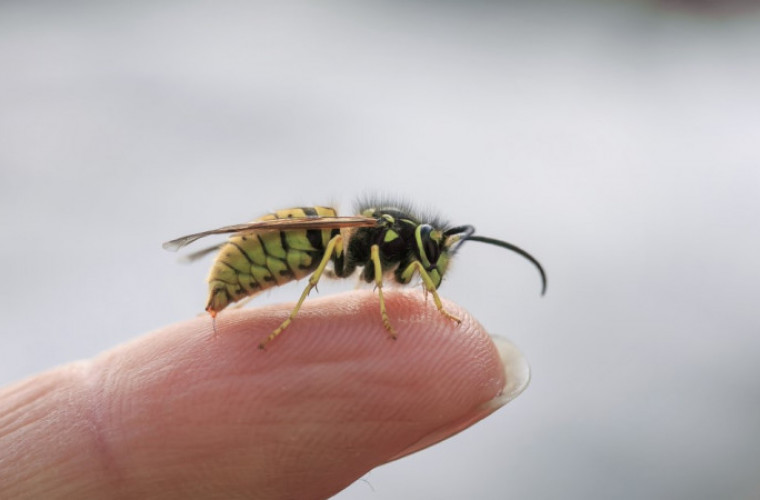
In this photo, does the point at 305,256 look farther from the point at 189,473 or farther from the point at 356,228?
the point at 189,473

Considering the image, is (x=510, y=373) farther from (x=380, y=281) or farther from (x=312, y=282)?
(x=312, y=282)

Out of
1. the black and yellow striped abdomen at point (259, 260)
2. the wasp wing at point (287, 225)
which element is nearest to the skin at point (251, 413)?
the black and yellow striped abdomen at point (259, 260)

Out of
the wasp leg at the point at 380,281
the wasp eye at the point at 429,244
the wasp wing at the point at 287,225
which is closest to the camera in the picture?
the wasp wing at the point at 287,225

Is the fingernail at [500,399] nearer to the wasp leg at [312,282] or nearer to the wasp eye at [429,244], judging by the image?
the wasp eye at [429,244]

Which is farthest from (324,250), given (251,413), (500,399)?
(500,399)

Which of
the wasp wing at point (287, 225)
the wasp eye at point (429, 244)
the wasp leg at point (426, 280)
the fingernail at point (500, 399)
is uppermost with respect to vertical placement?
the wasp wing at point (287, 225)

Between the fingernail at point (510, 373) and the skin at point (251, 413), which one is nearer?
the skin at point (251, 413)

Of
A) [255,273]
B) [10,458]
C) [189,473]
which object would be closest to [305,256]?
[255,273]

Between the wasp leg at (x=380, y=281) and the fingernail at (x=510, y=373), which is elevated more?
the wasp leg at (x=380, y=281)
